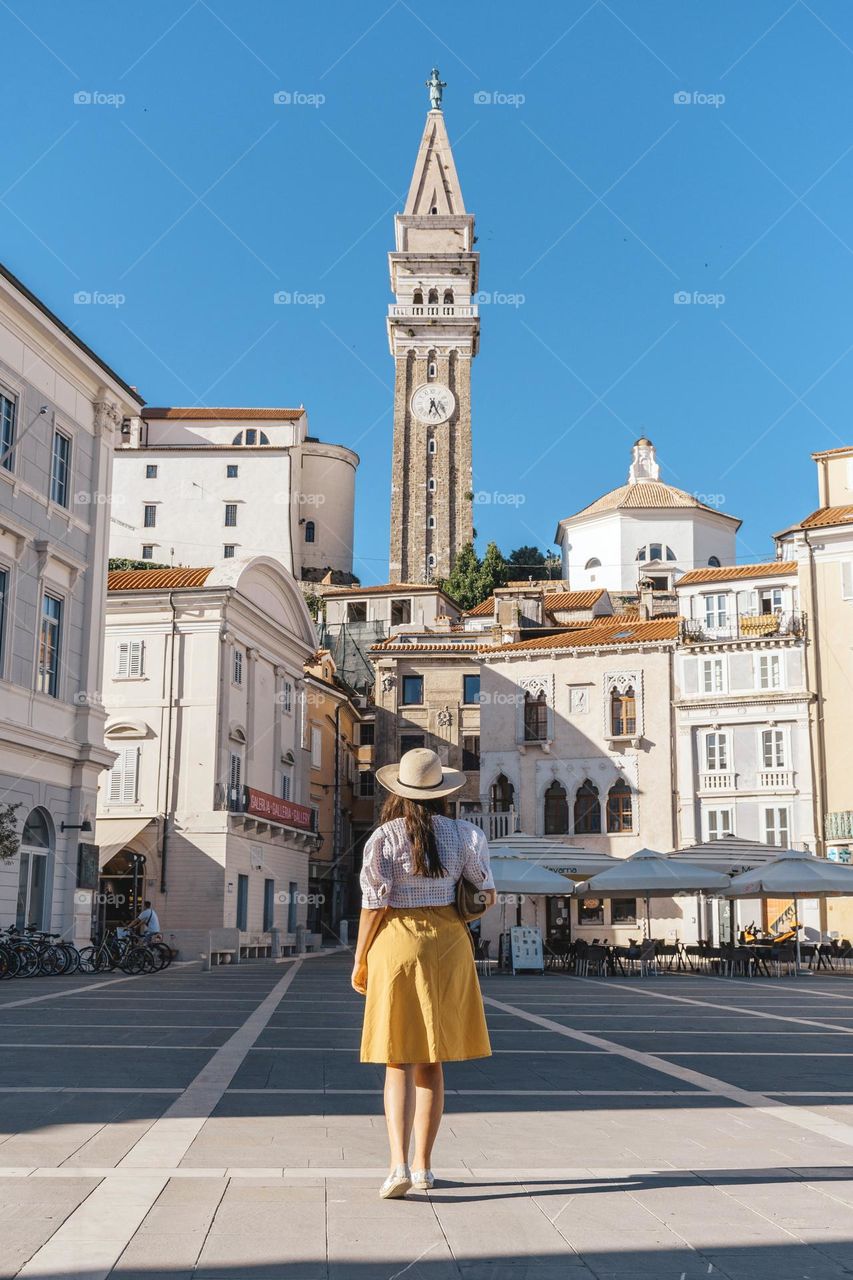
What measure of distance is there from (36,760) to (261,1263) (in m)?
25.0

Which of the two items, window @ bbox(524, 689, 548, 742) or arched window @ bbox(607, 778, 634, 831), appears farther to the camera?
window @ bbox(524, 689, 548, 742)

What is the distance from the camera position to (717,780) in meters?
47.8

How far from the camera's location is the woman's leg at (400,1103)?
6141 mm

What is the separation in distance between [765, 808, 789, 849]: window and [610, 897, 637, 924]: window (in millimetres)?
5165

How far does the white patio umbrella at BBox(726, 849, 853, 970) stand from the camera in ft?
97.7

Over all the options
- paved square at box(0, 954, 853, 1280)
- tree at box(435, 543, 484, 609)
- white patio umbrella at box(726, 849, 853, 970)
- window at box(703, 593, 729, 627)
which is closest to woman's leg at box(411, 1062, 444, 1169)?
paved square at box(0, 954, 853, 1280)

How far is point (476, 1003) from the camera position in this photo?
644cm

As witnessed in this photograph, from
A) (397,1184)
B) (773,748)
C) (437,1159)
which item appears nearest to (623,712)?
(773,748)

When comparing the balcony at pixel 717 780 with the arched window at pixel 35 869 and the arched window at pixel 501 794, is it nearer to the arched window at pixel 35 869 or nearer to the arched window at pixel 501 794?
the arched window at pixel 501 794

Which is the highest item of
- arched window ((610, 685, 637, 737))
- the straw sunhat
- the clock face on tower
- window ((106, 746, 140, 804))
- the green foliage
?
the clock face on tower

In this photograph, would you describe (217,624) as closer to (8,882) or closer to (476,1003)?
(8,882)

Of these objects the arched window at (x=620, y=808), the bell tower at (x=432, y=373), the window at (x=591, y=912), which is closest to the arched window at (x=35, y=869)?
the window at (x=591, y=912)

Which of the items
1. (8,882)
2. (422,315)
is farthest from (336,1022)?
(422,315)

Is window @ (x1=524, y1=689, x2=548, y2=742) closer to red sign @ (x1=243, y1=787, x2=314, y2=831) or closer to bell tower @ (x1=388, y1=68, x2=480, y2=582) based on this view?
red sign @ (x1=243, y1=787, x2=314, y2=831)
